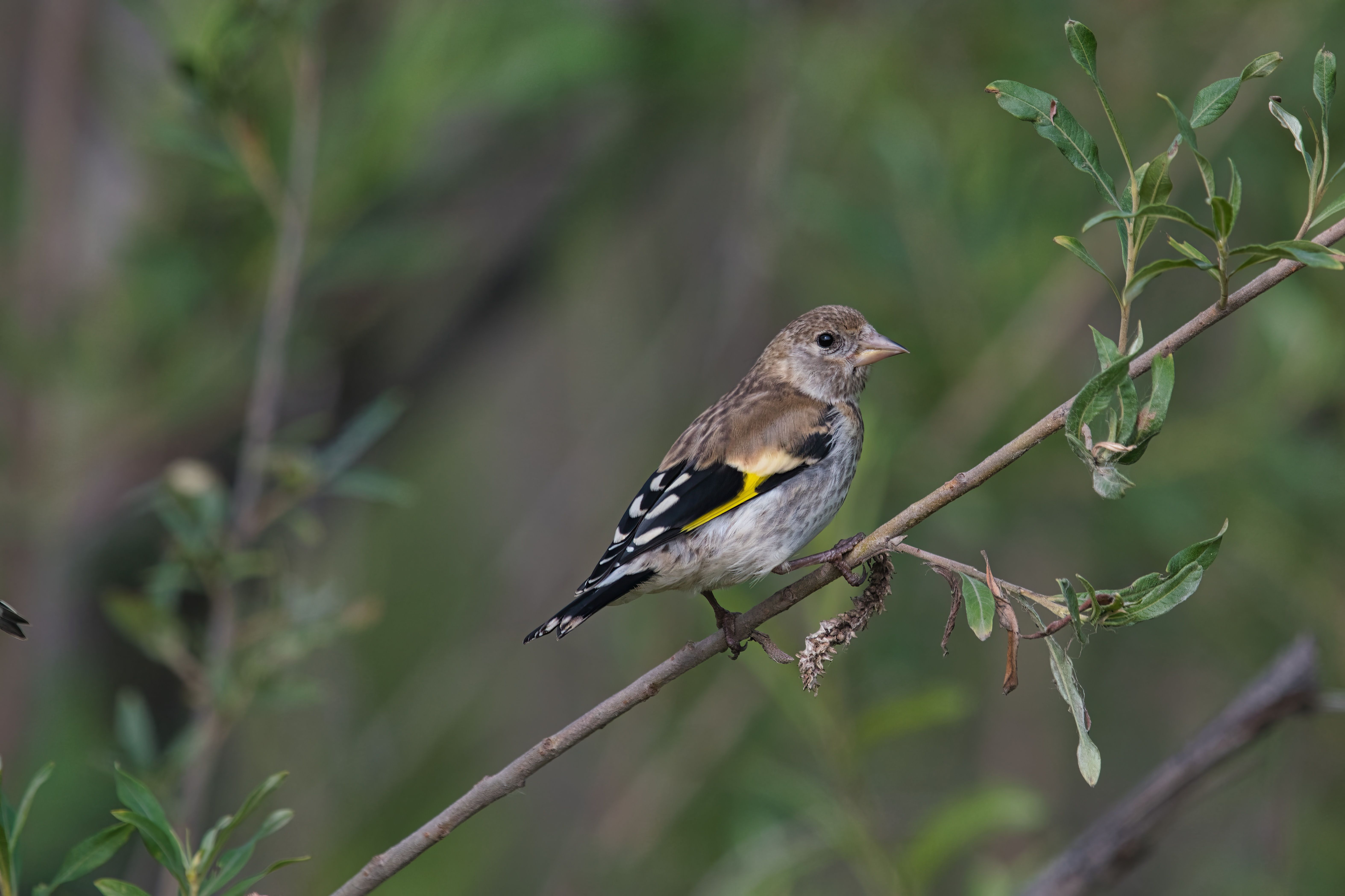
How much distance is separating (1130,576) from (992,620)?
402 centimetres

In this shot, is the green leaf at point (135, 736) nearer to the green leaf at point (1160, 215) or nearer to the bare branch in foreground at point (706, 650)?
the bare branch in foreground at point (706, 650)

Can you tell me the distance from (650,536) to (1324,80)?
1.87m

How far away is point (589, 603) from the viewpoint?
9.32 ft

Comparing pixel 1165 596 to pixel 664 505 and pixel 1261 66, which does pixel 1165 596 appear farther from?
pixel 664 505

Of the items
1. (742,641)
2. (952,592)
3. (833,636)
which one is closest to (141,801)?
(742,641)

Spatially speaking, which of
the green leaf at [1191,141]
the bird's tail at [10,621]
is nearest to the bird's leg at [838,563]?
the green leaf at [1191,141]

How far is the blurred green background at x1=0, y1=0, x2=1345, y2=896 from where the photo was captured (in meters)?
4.19

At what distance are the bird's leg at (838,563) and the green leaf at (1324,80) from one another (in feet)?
2.94

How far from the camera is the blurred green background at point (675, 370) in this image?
4.19 m

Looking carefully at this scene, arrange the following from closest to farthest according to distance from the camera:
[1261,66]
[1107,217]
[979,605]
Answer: [1107,217]
[1261,66]
[979,605]

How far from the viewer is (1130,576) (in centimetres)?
545

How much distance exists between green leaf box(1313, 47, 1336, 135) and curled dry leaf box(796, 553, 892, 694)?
0.90 m

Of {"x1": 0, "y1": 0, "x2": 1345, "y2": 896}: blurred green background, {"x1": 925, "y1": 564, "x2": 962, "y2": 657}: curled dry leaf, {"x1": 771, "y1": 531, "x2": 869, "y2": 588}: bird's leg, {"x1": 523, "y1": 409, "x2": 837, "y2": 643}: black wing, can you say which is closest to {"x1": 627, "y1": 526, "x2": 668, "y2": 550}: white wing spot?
{"x1": 523, "y1": 409, "x2": 837, "y2": 643}: black wing

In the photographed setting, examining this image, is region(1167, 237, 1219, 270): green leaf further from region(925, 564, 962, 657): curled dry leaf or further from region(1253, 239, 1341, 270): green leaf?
region(925, 564, 962, 657): curled dry leaf
